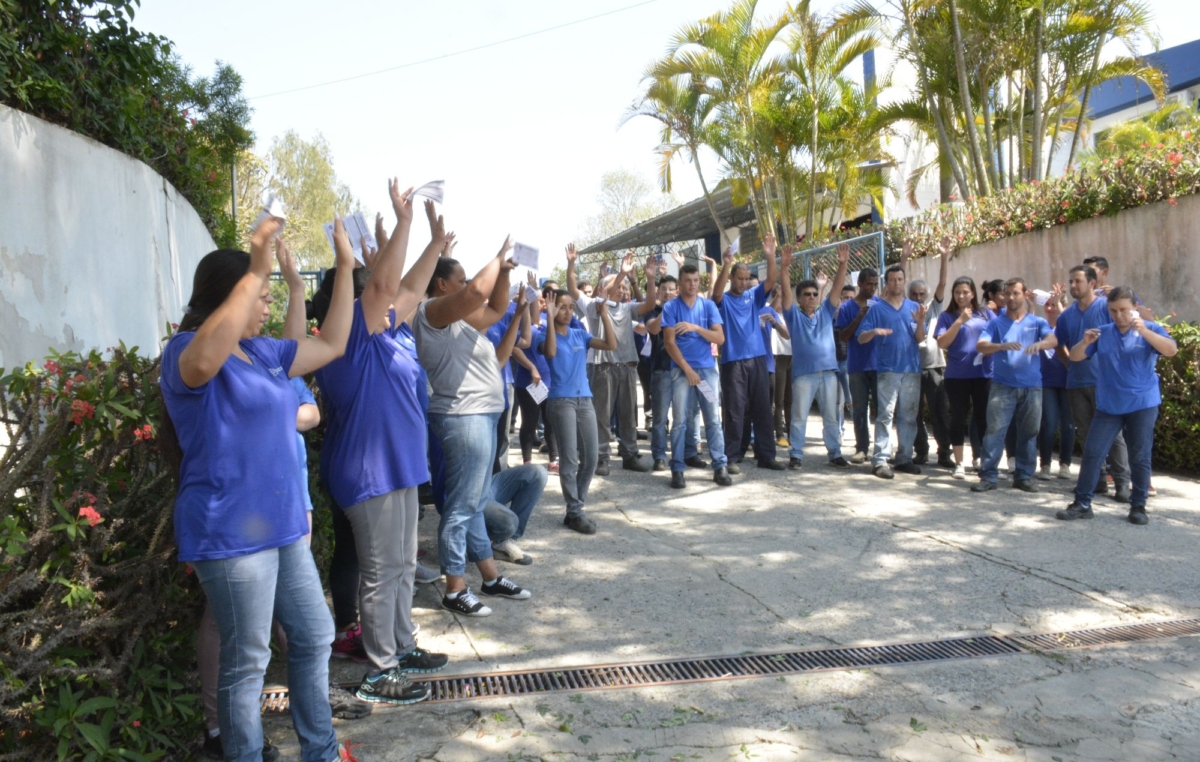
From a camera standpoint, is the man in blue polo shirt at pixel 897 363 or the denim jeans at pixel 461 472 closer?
the denim jeans at pixel 461 472

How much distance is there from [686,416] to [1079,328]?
3.25m

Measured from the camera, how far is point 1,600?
2859 millimetres

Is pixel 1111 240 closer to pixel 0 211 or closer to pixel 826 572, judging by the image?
pixel 826 572

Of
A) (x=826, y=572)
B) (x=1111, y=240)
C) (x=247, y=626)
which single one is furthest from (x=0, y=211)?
(x=1111, y=240)

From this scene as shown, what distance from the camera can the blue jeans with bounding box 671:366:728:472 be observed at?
27.7ft

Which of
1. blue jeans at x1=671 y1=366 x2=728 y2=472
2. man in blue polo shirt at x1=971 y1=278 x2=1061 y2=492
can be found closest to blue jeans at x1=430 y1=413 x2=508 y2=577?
blue jeans at x1=671 y1=366 x2=728 y2=472

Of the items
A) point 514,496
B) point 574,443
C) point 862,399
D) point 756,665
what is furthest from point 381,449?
point 862,399

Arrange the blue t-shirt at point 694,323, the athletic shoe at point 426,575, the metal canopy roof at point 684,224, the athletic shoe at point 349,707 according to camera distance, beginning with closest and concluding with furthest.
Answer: the athletic shoe at point 349,707
the athletic shoe at point 426,575
the blue t-shirt at point 694,323
the metal canopy roof at point 684,224

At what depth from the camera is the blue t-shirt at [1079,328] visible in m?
7.51

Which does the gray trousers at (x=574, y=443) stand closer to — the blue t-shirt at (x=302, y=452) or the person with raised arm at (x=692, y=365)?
the person with raised arm at (x=692, y=365)

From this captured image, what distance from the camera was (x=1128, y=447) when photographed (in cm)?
692

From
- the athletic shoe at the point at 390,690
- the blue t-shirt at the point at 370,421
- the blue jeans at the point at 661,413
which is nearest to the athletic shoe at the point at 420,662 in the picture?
the athletic shoe at the point at 390,690

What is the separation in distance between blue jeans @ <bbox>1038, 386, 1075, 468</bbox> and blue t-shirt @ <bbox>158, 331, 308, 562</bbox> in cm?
738

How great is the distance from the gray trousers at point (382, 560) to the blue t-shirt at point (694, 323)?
480 cm
